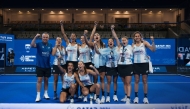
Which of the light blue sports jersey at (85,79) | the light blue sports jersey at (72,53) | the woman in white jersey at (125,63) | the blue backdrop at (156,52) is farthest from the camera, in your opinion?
the blue backdrop at (156,52)

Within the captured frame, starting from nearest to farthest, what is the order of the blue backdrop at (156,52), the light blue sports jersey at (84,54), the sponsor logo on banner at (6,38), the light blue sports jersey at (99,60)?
the light blue sports jersey at (99,60)
the light blue sports jersey at (84,54)
the sponsor logo on banner at (6,38)
the blue backdrop at (156,52)

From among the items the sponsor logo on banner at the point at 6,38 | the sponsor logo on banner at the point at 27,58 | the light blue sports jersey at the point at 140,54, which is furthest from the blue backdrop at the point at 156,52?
the light blue sports jersey at the point at 140,54

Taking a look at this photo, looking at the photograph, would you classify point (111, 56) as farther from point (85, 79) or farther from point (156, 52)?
point (156, 52)

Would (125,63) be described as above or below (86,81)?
above

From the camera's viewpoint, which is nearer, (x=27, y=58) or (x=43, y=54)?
(x=43, y=54)

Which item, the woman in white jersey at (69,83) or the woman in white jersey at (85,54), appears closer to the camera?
the woman in white jersey at (69,83)

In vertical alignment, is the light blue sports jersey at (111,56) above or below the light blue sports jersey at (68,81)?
above

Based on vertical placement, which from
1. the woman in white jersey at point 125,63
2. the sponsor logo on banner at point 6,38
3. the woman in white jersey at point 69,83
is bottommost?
the woman in white jersey at point 69,83

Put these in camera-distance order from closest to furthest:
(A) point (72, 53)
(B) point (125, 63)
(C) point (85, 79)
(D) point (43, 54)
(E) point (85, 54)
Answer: (B) point (125, 63)
(C) point (85, 79)
(D) point (43, 54)
(E) point (85, 54)
(A) point (72, 53)

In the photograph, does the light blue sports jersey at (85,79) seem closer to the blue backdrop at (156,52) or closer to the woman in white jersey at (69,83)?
the woman in white jersey at (69,83)

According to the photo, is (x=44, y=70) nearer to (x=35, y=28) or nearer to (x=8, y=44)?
(x=8, y=44)

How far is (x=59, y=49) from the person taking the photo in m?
6.50

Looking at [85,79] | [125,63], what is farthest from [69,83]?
[125,63]

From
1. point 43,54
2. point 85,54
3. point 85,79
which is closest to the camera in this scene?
point 85,79
